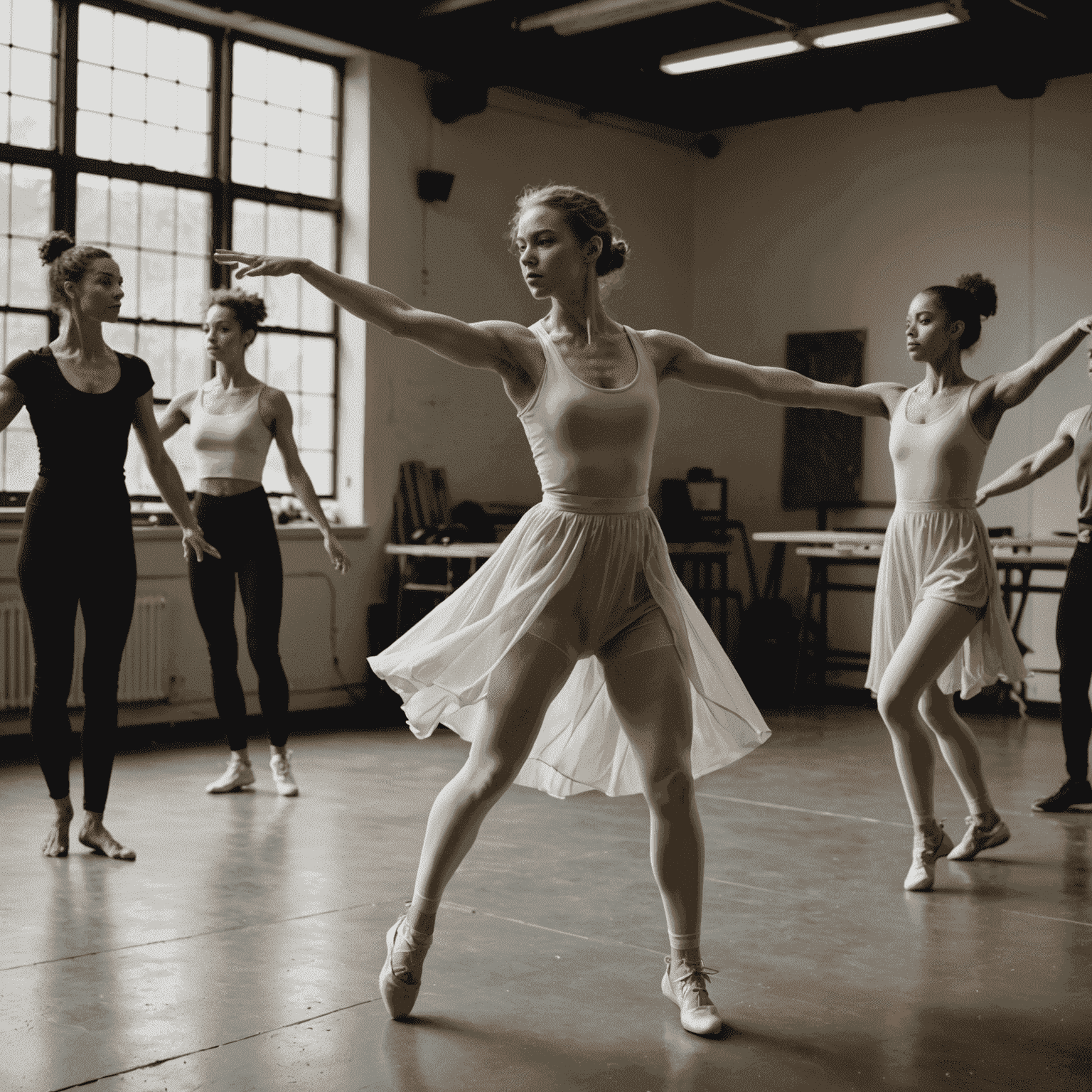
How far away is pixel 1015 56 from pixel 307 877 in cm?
639

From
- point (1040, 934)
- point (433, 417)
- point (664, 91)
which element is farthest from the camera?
point (664, 91)

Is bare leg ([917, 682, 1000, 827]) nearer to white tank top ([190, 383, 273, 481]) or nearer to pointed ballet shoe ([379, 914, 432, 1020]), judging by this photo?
pointed ballet shoe ([379, 914, 432, 1020])

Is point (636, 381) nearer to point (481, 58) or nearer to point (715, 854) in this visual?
point (715, 854)

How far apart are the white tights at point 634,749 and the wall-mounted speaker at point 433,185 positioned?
5841mm

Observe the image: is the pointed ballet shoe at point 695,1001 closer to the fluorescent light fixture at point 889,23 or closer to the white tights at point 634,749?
the white tights at point 634,749

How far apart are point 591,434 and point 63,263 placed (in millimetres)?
2180

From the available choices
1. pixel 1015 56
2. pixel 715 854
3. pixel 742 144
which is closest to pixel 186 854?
pixel 715 854

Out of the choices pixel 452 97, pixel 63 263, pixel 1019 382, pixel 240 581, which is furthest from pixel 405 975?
pixel 452 97

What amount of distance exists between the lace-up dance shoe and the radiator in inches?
158

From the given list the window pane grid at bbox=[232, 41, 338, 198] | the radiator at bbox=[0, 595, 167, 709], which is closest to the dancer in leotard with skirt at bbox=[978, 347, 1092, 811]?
the radiator at bbox=[0, 595, 167, 709]

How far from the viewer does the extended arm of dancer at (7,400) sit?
3988mm

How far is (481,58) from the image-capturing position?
26.3ft

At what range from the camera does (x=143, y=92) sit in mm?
7090

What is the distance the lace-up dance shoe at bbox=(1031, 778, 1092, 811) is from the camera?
5.18m
